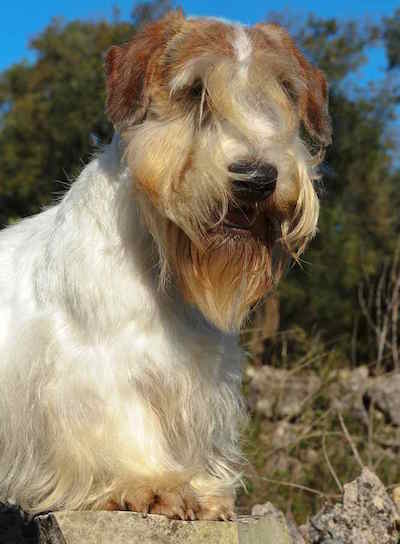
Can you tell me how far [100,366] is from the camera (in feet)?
12.6

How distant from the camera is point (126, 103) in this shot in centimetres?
395

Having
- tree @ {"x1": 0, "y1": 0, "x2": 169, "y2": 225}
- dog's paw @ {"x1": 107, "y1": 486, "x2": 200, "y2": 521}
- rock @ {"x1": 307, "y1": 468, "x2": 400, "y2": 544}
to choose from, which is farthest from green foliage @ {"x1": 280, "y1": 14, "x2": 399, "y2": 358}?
dog's paw @ {"x1": 107, "y1": 486, "x2": 200, "y2": 521}

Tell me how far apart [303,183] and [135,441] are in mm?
1395

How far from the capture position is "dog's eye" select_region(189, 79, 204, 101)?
388 cm

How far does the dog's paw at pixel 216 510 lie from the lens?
378cm

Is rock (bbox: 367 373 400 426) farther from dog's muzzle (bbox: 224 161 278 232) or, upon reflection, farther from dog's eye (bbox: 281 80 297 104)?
dog's muzzle (bbox: 224 161 278 232)

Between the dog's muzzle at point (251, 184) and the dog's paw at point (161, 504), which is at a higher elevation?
the dog's muzzle at point (251, 184)

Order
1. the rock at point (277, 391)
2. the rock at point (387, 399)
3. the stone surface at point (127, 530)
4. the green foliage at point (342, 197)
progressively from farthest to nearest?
1. the green foliage at point (342, 197)
2. the rock at point (387, 399)
3. the rock at point (277, 391)
4. the stone surface at point (127, 530)

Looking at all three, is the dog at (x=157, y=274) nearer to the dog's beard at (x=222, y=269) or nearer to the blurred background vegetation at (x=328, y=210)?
the dog's beard at (x=222, y=269)

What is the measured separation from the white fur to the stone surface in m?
0.24

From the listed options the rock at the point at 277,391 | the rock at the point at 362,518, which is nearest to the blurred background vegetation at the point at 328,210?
the rock at the point at 277,391

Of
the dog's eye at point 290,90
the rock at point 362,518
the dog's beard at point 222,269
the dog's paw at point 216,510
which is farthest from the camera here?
the rock at point 362,518

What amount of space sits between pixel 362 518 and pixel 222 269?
1887 millimetres

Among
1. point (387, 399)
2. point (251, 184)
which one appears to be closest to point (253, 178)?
point (251, 184)
